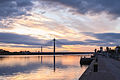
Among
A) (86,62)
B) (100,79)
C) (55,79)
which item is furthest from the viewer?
(86,62)

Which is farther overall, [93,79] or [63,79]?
[63,79]

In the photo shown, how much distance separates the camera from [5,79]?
1328 inches

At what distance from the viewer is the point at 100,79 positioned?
21031 mm

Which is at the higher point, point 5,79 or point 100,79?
point 100,79

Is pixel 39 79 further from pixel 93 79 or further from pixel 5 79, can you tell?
pixel 93 79

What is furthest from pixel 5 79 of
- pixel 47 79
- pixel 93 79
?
pixel 93 79

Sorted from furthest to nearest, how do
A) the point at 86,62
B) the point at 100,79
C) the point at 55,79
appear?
the point at 86,62, the point at 55,79, the point at 100,79

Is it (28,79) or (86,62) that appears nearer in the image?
(28,79)

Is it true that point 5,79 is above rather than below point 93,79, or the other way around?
below

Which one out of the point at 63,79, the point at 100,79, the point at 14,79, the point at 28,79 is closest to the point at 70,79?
the point at 63,79

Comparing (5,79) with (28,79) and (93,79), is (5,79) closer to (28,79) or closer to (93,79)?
(28,79)

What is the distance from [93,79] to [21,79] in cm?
1617

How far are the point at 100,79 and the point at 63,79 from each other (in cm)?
1229

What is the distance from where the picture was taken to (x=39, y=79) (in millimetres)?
32875
